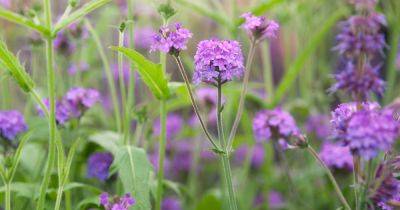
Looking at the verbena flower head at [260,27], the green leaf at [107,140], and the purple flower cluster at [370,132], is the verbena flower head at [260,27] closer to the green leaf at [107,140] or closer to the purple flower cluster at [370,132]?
the purple flower cluster at [370,132]

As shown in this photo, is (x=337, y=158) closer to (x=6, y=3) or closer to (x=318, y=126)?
(x=318, y=126)

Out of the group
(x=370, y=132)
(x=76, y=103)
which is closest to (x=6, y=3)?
(x=76, y=103)

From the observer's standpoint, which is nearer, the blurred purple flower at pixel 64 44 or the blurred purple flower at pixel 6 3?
the blurred purple flower at pixel 64 44

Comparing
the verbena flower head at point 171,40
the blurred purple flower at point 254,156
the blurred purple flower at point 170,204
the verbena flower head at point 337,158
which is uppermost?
the verbena flower head at point 171,40

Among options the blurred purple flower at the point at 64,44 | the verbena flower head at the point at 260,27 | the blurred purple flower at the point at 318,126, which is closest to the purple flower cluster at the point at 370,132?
the verbena flower head at the point at 260,27

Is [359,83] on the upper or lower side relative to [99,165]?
upper

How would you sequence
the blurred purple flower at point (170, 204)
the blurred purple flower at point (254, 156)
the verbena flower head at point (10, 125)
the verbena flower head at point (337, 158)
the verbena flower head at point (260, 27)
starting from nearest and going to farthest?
the verbena flower head at point (260, 27) → the verbena flower head at point (10, 125) → the verbena flower head at point (337, 158) → the blurred purple flower at point (170, 204) → the blurred purple flower at point (254, 156)

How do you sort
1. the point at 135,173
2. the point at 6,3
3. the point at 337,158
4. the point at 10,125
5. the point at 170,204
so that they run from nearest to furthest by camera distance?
1. the point at 135,173
2. the point at 10,125
3. the point at 337,158
4. the point at 170,204
5. the point at 6,3

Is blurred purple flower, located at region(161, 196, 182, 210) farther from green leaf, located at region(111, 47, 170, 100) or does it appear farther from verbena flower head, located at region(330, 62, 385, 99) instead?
verbena flower head, located at region(330, 62, 385, 99)
